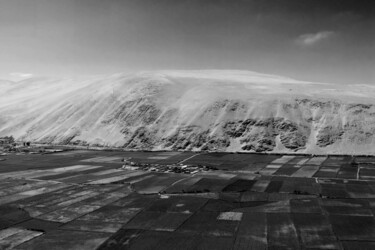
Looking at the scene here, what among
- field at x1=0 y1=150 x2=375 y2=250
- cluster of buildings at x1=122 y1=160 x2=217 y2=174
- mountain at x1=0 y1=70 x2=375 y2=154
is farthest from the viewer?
mountain at x1=0 y1=70 x2=375 y2=154

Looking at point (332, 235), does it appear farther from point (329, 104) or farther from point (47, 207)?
point (329, 104)

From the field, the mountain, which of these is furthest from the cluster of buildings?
the mountain

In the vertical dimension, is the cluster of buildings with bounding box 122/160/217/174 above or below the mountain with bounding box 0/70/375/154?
below

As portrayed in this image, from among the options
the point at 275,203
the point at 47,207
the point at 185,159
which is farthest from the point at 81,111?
the point at 275,203

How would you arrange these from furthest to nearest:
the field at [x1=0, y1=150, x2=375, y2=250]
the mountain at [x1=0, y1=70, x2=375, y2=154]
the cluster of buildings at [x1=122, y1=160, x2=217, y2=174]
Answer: the mountain at [x1=0, y1=70, x2=375, y2=154]
the cluster of buildings at [x1=122, y1=160, x2=217, y2=174]
the field at [x1=0, y1=150, x2=375, y2=250]

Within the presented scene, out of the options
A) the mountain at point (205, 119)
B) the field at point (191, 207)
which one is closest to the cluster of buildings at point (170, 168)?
the field at point (191, 207)

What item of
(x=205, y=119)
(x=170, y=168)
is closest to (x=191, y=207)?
(x=170, y=168)

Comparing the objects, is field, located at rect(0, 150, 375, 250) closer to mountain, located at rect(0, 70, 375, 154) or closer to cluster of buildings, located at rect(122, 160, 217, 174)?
cluster of buildings, located at rect(122, 160, 217, 174)
